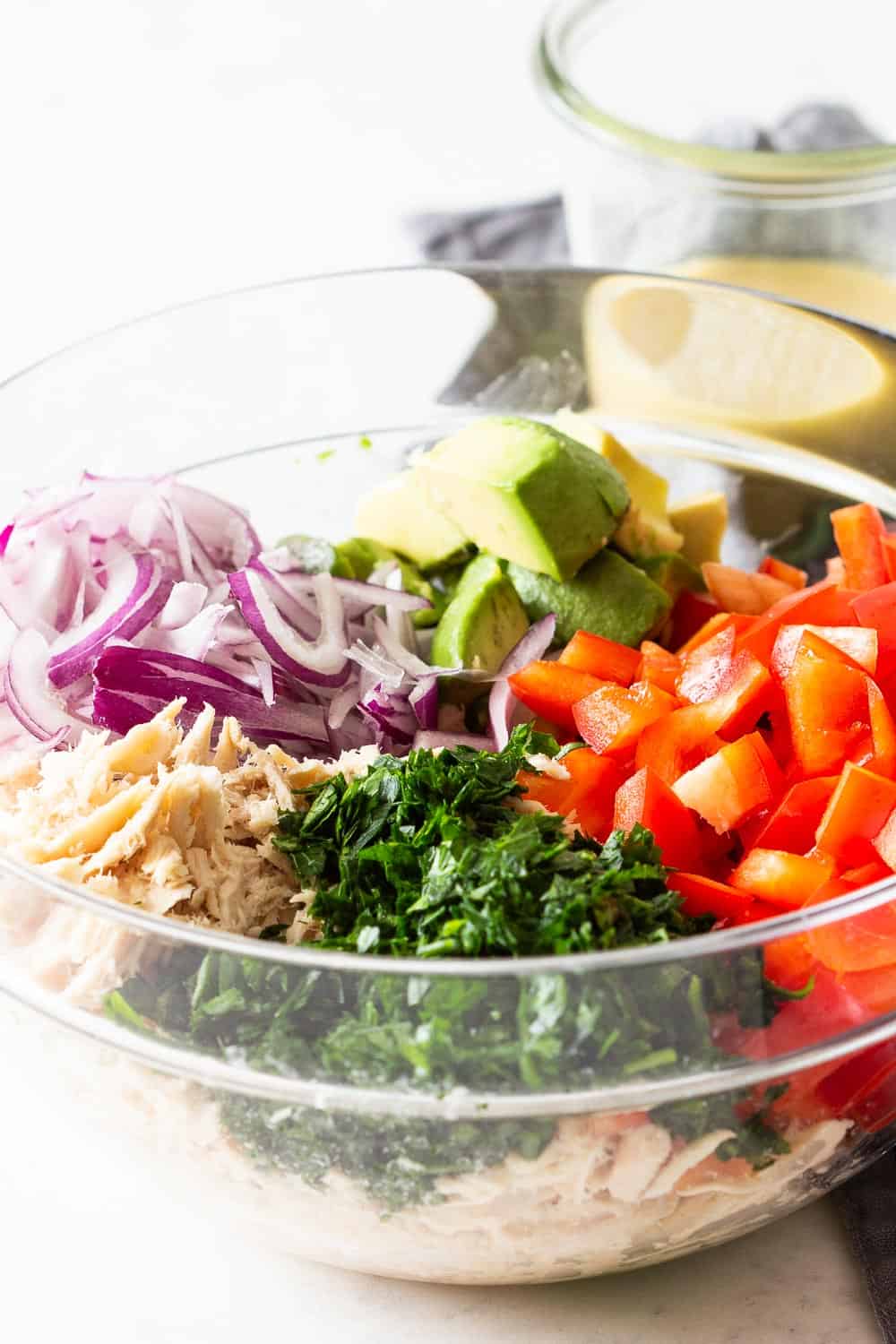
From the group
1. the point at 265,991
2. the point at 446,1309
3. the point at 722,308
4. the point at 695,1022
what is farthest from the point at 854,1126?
the point at 722,308

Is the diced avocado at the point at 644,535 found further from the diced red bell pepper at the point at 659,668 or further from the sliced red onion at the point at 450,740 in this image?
the sliced red onion at the point at 450,740

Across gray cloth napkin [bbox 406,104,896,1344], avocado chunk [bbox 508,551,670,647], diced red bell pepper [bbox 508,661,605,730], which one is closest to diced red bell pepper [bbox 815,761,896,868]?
diced red bell pepper [bbox 508,661,605,730]

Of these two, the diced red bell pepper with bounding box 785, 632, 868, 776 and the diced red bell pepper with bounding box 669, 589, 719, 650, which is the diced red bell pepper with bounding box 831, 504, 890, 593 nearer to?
the diced red bell pepper with bounding box 669, 589, 719, 650

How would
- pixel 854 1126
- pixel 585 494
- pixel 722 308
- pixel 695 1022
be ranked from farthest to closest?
pixel 722 308 < pixel 585 494 < pixel 854 1126 < pixel 695 1022

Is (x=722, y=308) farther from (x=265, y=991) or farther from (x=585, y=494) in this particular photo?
(x=265, y=991)

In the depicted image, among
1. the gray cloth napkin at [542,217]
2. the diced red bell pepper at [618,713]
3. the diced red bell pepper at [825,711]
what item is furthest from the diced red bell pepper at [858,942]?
the gray cloth napkin at [542,217]

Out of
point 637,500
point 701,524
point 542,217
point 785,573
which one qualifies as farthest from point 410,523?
point 542,217
